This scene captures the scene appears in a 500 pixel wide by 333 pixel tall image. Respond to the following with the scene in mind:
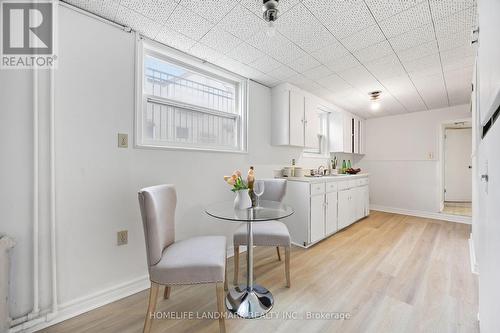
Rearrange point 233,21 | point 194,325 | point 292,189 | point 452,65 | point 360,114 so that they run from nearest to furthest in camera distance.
A: point 194,325, point 233,21, point 452,65, point 292,189, point 360,114

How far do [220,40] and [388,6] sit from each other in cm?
140

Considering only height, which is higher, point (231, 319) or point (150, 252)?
point (150, 252)

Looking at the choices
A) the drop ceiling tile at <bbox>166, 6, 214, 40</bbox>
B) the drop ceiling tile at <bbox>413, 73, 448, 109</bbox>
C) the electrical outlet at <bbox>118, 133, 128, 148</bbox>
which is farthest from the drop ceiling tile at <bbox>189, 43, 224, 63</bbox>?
the drop ceiling tile at <bbox>413, 73, 448, 109</bbox>

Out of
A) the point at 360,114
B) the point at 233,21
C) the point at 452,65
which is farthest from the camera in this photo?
the point at 360,114

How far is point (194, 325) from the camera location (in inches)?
57.4

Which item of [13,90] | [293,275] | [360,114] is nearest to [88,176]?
[13,90]

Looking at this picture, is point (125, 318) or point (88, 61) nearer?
point (125, 318)

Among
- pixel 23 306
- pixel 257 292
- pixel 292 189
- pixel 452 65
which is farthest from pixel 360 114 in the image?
pixel 23 306

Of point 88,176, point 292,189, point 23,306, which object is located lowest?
point 23,306

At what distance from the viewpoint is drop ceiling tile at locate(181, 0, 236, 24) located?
1.55 meters

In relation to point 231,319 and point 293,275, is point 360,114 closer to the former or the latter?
point 293,275

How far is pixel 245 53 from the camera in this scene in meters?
2.24

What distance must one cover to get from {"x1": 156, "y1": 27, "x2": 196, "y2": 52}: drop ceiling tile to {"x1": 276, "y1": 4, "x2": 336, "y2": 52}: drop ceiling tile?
0.88m

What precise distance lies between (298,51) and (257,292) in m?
2.38
